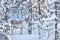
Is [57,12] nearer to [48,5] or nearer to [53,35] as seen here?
[48,5]

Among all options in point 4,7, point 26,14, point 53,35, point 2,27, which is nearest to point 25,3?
point 26,14

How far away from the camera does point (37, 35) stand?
1.53 metres

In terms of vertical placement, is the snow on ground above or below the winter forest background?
below

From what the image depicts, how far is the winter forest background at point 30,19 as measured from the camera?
152cm

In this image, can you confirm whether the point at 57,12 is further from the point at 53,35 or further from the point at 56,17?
the point at 53,35

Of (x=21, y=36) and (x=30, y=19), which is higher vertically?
(x=30, y=19)

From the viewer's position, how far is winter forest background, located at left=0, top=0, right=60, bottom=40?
152 cm

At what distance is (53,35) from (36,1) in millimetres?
435

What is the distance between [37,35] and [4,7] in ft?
1.62

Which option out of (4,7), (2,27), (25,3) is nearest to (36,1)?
(25,3)

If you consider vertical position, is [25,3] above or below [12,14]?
above

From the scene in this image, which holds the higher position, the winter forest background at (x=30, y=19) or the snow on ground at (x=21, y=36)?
the winter forest background at (x=30, y=19)

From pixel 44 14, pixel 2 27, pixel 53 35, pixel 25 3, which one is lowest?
pixel 53 35

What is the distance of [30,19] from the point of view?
1.54 metres
